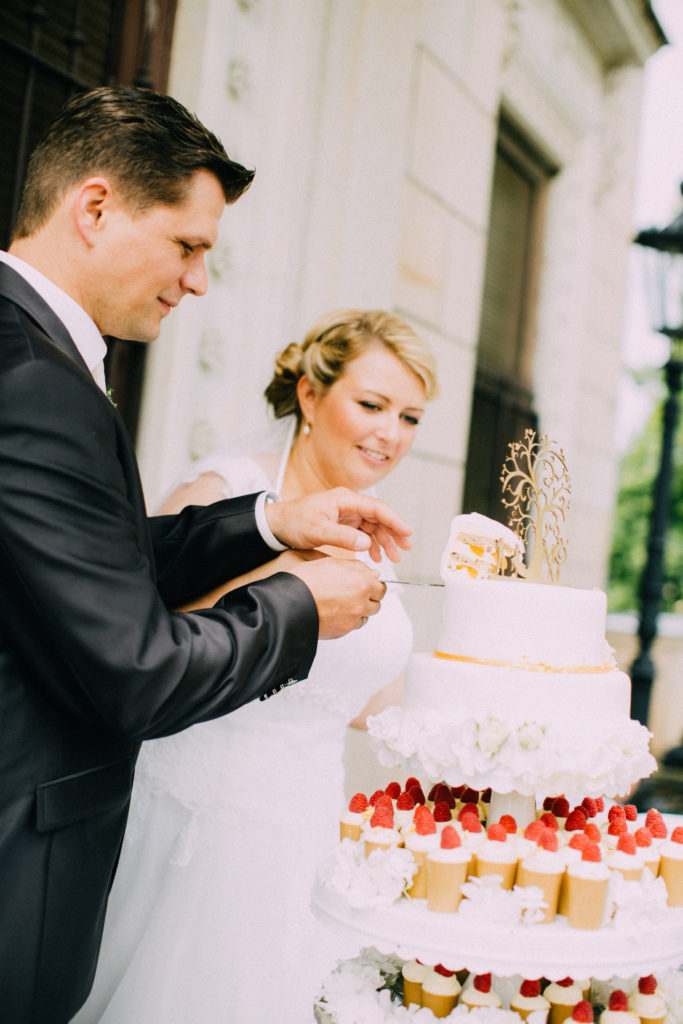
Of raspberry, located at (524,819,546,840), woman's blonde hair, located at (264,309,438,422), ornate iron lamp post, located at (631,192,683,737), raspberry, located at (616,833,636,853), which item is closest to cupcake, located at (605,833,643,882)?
raspberry, located at (616,833,636,853)

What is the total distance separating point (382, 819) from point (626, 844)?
0.39 meters

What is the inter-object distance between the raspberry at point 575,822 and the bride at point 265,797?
75 centimetres

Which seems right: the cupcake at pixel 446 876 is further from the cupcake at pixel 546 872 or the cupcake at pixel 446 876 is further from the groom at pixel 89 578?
the groom at pixel 89 578

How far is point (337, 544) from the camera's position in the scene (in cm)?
180

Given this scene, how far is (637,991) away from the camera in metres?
1.54

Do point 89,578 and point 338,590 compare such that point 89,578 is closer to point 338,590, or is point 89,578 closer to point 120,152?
point 338,590

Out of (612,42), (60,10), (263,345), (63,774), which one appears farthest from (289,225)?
(612,42)

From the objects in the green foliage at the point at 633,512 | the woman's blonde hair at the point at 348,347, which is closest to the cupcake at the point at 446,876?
the woman's blonde hair at the point at 348,347

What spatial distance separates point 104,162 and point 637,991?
5.32ft

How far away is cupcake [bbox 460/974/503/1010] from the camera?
146cm

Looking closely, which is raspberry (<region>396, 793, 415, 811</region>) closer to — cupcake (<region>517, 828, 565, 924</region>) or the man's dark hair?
cupcake (<region>517, 828, 565, 924</region>)

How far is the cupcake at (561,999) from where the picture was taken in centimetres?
149

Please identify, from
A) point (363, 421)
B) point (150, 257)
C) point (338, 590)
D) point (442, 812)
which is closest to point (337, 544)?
point (338, 590)

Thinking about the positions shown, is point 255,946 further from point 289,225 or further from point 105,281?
point 289,225
